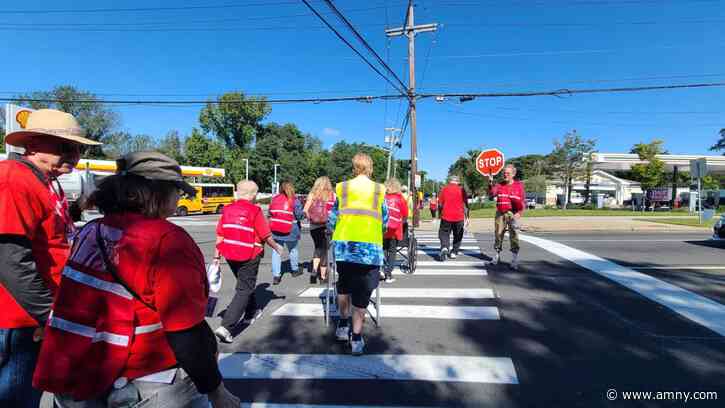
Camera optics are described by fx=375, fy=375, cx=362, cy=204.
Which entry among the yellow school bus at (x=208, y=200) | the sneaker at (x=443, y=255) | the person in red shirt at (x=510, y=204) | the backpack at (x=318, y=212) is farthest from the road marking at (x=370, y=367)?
the yellow school bus at (x=208, y=200)

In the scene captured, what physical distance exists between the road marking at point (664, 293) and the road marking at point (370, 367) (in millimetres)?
2817

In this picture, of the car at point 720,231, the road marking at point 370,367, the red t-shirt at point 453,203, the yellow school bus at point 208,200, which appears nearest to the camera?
the road marking at point 370,367

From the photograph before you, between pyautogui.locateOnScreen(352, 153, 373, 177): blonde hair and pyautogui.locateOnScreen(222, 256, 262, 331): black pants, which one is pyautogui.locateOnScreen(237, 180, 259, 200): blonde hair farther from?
pyautogui.locateOnScreen(352, 153, 373, 177): blonde hair

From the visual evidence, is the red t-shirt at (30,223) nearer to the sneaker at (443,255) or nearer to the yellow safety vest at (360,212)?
the yellow safety vest at (360,212)

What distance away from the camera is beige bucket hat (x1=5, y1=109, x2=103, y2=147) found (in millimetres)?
1938

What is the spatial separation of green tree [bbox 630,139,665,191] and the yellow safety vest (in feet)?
145

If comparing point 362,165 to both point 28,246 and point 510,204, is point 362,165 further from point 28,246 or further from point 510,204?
point 510,204

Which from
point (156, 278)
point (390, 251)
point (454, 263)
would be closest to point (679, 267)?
point (454, 263)

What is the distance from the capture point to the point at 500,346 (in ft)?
12.5

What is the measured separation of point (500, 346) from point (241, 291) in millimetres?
2813

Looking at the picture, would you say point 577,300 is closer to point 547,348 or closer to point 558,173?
point 547,348

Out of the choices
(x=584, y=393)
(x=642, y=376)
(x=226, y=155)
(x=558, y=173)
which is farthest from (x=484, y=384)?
(x=226, y=155)

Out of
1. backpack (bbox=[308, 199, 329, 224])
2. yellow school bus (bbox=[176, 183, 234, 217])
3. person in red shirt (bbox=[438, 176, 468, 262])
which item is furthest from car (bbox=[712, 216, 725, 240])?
yellow school bus (bbox=[176, 183, 234, 217])

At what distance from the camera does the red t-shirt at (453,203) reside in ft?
26.6
